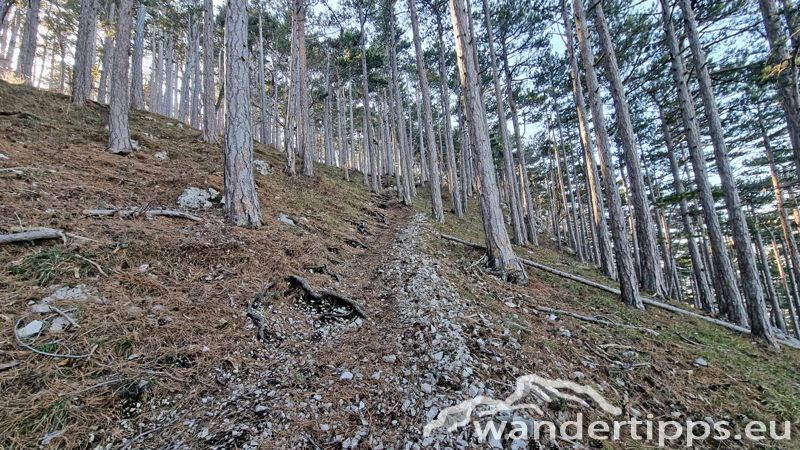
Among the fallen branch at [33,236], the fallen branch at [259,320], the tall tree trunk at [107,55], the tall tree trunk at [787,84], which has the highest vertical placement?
the tall tree trunk at [107,55]

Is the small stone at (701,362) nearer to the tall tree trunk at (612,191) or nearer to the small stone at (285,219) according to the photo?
the tall tree trunk at (612,191)

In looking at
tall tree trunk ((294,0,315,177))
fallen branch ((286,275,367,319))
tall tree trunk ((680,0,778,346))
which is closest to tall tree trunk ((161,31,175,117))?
tall tree trunk ((294,0,315,177))

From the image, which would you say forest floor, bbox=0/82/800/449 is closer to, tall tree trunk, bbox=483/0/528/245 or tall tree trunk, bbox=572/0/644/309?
tall tree trunk, bbox=572/0/644/309

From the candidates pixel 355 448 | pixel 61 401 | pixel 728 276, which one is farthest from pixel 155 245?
pixel 728 276

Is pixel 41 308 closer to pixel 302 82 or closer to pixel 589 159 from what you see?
pixel 589 159

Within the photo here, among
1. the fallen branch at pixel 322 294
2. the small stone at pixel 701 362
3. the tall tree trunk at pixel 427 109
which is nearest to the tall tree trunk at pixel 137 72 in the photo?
the tall tree trunk at pixel 427 109

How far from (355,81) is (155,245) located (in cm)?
2393

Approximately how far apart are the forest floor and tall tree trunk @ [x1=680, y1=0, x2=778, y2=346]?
0.62m

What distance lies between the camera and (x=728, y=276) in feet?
24.2

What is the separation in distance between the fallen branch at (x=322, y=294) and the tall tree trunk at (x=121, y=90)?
6.96 meters

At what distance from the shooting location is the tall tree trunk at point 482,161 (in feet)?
21.3

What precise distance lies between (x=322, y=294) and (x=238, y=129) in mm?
4058

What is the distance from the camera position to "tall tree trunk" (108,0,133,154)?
25.3 ft

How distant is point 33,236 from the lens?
3.50 metres
